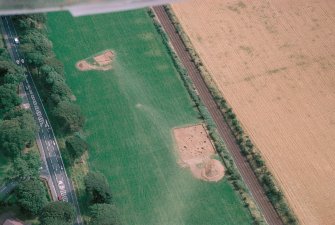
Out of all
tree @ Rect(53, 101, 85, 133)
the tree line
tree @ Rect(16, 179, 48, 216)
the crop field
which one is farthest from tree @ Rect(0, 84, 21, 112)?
the crop field

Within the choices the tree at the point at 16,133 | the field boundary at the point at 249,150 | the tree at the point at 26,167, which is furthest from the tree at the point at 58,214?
the field boundary at the point at 249,150

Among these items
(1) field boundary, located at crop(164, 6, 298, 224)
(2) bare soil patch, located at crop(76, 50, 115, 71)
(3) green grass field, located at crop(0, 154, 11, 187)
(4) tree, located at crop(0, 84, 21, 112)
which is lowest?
(1) field boundary, located at crop(164, 6, 298, 224)

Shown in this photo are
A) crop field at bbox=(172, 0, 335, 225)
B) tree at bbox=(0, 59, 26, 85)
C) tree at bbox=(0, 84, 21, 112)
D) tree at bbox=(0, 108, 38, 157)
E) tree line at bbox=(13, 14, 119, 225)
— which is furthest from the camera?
tree at bbox=(0, 59, 26, 85)

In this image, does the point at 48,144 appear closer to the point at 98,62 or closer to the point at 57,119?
the point at 57,119

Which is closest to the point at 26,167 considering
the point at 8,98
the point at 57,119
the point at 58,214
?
the point at 57,119

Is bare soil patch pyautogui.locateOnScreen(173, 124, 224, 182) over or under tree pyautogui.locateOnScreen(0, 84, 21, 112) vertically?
under

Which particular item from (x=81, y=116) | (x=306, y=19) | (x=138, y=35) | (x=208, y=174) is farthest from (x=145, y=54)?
(x=306, y=19)

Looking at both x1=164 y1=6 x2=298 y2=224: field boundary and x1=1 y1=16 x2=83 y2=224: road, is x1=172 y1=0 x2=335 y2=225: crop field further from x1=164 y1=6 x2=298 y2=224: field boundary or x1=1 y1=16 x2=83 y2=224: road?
x1=1 y1=16 x2=83 y2=224: road

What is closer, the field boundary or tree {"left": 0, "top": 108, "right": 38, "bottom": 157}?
the field boundary

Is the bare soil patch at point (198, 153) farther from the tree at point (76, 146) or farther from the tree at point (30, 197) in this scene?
the tree at point (30, 197)
